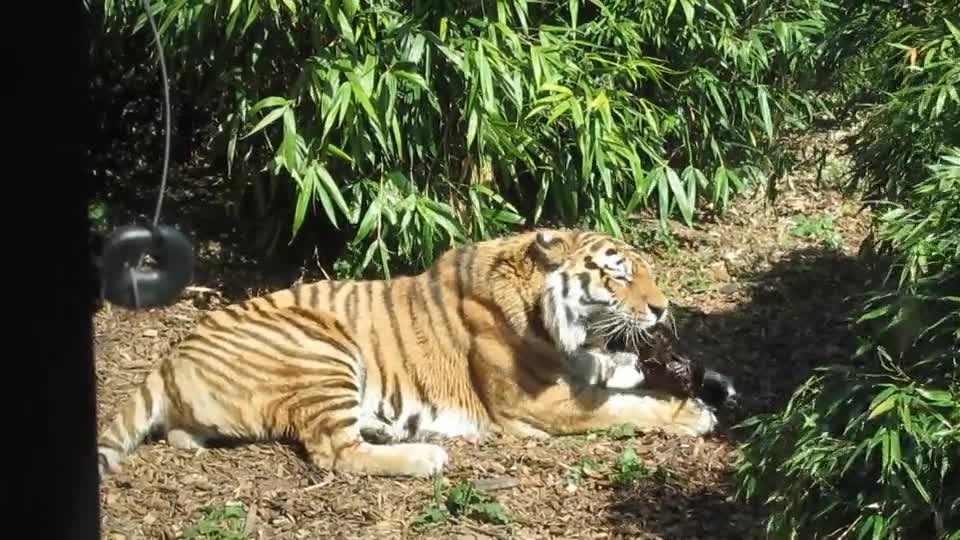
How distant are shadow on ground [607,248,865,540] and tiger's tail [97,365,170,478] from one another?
5.41 feet

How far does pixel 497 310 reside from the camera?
5.75m

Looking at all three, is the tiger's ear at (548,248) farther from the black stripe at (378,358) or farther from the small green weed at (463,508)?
the small green weed at (463,508)

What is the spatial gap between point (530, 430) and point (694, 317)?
1.32 metres

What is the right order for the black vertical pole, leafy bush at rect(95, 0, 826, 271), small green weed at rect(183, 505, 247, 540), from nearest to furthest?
the black vertical pole < small green weed at rect(183, 505, 247, 540) < leafy bush at rect(95, 0, 826, 271)

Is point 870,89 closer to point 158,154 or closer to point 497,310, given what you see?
point 497,310

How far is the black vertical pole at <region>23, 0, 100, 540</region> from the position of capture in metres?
2.31

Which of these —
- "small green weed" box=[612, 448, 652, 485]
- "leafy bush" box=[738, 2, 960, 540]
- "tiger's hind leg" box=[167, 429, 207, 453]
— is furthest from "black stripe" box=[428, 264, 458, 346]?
"leafy bush" box=[738, 2, 960, 540]

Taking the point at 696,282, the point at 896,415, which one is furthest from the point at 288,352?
A: the point at 896,415

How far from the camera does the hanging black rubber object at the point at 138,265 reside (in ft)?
8.23

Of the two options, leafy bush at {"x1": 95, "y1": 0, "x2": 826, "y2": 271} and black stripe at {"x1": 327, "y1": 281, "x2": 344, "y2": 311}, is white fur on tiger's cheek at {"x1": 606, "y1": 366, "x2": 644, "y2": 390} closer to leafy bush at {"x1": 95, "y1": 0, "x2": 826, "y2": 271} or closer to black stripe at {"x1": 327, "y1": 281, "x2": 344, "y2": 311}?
leafy bush at {"x1": 95, "y1": 0, "x2": 826, "y2": 271}

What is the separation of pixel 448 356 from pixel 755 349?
1.39 metres

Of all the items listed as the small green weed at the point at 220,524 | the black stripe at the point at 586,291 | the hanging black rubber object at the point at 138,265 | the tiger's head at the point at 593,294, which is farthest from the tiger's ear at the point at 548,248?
the hanging black rubber object at the point at 138,265

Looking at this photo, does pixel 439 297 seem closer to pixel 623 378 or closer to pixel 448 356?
pixel 448 356

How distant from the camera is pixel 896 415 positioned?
3598mm
